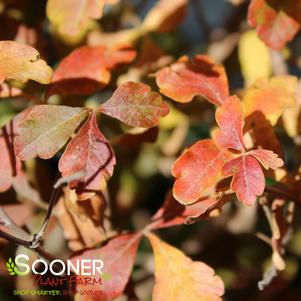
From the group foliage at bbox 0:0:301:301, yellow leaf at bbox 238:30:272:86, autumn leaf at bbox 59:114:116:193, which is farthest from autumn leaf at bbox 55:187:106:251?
yellow leaf at bbox 238:30:272:86

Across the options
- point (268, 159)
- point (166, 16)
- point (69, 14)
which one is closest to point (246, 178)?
point (268, 159)

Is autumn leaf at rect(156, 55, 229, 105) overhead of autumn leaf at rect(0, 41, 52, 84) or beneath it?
beneath

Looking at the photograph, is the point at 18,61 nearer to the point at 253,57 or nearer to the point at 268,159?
the point at 268,159

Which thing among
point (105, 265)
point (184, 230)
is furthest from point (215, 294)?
point (184, 230)

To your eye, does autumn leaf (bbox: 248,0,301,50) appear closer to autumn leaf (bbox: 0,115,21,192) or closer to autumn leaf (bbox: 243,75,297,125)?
autumn leaf (bbox: 243,75,297,125)

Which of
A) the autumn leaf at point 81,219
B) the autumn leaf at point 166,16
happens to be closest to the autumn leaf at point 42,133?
the autumn leaf at point 81,219
